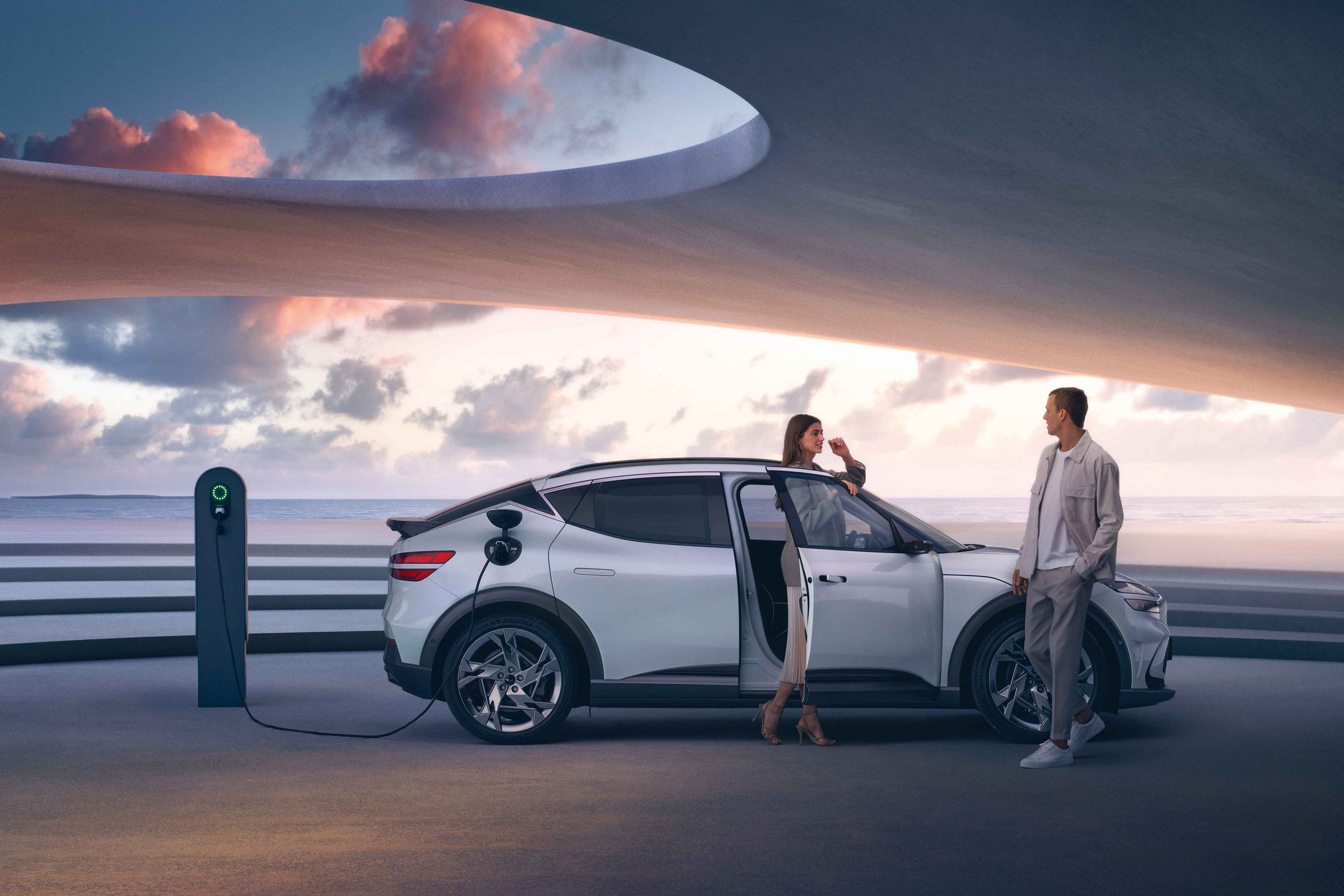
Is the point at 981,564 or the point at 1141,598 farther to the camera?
the point at 1141,598

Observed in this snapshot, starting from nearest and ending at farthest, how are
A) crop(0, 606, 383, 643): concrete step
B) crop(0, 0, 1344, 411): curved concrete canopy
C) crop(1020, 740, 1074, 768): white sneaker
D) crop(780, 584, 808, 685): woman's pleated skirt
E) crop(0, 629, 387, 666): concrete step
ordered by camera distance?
crop(1020, 740, 1074, 768): white sneaker < crop(0, 0, 1344, 411): curved concrete canopy < crop(780, 584, 808, 685): woman's pleated skirt < crop(0, 629, 387, 666): concrete step < crop(0, 606, 383, 643): concrete step

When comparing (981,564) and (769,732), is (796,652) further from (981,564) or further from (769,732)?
(981,564)

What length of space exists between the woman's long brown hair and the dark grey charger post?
3384 mm

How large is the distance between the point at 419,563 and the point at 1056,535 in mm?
3273

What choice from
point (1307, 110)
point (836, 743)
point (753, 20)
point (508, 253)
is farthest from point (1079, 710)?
point (508, 253)

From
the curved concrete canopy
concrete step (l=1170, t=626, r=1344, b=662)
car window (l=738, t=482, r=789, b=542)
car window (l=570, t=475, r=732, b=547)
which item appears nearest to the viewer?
the curved concrete canopy

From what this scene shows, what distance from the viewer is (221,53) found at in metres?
15.1

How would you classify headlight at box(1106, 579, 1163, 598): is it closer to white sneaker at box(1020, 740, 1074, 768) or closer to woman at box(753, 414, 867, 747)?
white sneaker at box(1020, 740, 1074, 768)

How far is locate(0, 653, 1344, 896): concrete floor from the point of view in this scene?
333 cm

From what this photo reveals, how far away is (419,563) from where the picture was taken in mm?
5297

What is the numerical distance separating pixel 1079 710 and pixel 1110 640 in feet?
1.57

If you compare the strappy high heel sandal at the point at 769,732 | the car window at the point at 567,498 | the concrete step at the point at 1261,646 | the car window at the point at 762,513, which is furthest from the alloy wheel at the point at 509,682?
the car window at the point at 762,513

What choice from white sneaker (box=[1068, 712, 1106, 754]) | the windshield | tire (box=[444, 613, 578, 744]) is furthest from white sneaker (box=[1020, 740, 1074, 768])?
tire (box=[444, 613, 578, 744])

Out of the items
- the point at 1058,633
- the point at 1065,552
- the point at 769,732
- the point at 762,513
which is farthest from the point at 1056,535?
the point at 762,513
